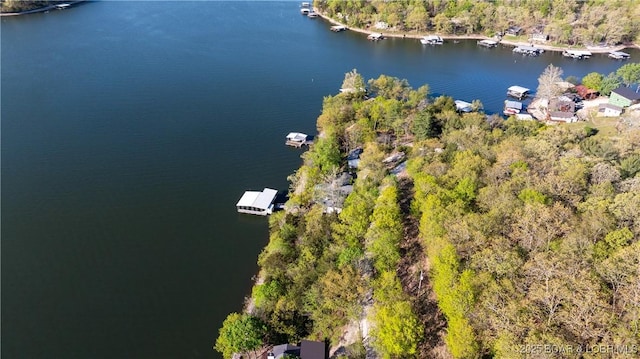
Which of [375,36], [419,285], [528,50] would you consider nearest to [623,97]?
[528,50]

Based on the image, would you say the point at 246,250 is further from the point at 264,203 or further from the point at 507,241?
the point at 507,241

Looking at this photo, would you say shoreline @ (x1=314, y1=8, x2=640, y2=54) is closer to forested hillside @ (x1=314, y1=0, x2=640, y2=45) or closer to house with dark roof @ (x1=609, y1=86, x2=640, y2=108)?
forested hillside @ (x1=314, y1=0, x2=640, y2=45)

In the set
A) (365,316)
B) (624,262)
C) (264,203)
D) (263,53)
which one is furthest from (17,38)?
(624,262)

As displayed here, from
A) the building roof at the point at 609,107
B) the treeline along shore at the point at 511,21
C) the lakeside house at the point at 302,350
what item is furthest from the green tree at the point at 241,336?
the treeline along shore at the point at 511,21

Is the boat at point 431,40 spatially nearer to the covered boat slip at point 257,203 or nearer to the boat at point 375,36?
the boat at point 375,36

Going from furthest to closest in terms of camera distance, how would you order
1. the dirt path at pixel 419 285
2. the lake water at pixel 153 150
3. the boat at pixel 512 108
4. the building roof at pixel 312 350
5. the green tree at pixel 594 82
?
the green tree at pixel 594 82
the boat at pixel 512 108
the lake water at pixel 153 150
the building roof at pixel 312 350
the dirt path at pixel 419 285

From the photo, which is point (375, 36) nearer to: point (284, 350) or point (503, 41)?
point (503, 41)

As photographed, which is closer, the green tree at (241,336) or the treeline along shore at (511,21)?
the green tree at (241,336)
